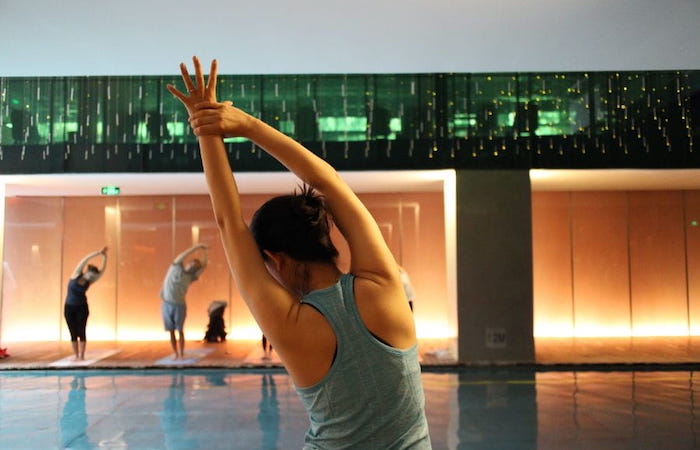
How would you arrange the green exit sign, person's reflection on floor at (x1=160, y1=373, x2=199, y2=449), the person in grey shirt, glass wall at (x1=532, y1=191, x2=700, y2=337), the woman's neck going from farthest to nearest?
glass wall at (x1=532, y1=191, x2=700, y2=337) → the green exit sign → the person in grey shirt → person's reflection on floor at (x1=160, y1=373, x2=199, y2=449) → the woman's neck

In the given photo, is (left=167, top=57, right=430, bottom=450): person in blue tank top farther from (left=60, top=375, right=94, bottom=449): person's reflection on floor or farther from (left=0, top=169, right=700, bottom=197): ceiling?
(left=0, top=169, right=700, bottom=197): ceiling

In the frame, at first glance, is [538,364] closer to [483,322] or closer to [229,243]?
[483,322]

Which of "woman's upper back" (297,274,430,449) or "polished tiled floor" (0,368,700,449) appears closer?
"woman's upper back" (297,274,430,449)

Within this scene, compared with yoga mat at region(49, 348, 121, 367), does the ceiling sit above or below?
above

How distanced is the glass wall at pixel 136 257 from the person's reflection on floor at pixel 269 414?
16.5 ft

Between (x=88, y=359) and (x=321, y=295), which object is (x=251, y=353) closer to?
(x=88, y=359)

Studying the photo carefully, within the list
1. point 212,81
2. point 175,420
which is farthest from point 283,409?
point 212,81

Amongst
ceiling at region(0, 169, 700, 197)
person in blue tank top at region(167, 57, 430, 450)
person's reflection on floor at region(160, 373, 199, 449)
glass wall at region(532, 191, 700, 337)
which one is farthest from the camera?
glass wall at region(532, 191, 700, 337)

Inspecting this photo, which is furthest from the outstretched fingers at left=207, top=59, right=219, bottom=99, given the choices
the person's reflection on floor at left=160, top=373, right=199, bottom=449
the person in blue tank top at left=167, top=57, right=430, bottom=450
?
the person's reflection on floor at left=160, top=373, right=199, bottom=449

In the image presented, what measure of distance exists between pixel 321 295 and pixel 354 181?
10.1 metres

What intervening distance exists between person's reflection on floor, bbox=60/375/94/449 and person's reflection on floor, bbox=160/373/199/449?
28.2 inches

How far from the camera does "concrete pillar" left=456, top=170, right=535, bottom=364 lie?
32.6ft

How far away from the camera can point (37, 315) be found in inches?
522

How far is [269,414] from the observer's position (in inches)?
268
